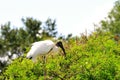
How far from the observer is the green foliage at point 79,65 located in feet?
40.4

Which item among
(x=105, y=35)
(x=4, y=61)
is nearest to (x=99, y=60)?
(x=105, y=35)

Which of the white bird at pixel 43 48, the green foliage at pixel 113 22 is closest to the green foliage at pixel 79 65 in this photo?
the white bird at pixel 43 48

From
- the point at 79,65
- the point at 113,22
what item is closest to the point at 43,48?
the point at 79,65

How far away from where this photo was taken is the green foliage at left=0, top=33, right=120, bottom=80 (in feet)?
40.4

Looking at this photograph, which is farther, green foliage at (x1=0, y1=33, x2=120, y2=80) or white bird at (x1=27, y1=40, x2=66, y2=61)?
white bird at (x1=27, y1=40, x2=66, y2=61)

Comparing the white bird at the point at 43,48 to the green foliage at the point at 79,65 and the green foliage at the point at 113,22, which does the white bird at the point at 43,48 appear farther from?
the green foliage at the point at 113,22

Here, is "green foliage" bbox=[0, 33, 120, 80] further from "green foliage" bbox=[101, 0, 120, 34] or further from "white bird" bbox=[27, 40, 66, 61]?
"green foliage" bbox=[101, 0, 120, 34]

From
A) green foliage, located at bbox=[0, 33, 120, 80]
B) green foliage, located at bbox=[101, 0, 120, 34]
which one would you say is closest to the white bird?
green foliage, located at bbox=[0, 33, 120, 80]

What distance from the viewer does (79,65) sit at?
40.9 ft

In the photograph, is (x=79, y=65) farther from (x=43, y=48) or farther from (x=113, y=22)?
(x=113, y=22)

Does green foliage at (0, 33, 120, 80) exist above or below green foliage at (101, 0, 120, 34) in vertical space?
below

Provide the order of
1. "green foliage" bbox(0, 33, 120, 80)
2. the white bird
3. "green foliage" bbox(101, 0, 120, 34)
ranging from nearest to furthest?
1. "green foliage" bbox(0, 33, 120, 80)
2. the white bird
3. "green foliage" bbox(101, 0, 120, 34)

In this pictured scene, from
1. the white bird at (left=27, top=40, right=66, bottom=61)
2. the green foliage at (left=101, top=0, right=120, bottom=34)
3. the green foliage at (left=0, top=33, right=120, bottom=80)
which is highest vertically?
the green foliage at (left=101, top=0, right=120, bottom=34)

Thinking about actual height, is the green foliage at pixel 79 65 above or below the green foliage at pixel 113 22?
below
